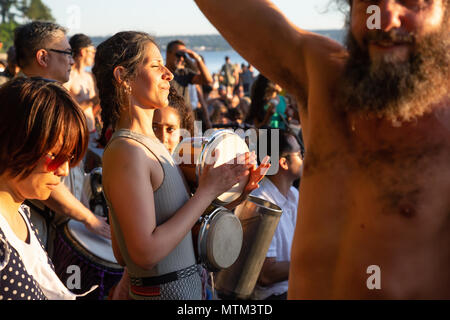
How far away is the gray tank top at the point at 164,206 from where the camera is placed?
1.92m

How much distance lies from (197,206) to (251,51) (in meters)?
A: 0.67

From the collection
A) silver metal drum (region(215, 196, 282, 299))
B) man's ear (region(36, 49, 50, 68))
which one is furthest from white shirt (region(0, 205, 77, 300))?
man's ear (region(36, 49, 50, 68))

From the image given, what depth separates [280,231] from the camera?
3334mm

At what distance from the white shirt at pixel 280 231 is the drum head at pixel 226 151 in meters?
1.02

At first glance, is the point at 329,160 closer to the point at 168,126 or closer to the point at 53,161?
the point at 53,161

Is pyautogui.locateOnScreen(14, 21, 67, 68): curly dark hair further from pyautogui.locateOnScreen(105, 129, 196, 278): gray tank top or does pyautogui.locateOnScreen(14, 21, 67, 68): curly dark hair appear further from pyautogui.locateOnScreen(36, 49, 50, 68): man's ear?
pyautogui.locateOnScreen(105, 129, 196, 278): gray tank top

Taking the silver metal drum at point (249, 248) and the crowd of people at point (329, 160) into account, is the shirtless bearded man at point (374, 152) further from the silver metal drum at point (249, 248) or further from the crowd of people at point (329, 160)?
the silver metal drum at point (249, 248)

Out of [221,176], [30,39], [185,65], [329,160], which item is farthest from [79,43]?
[329,160]

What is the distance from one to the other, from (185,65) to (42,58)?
9.58 feet

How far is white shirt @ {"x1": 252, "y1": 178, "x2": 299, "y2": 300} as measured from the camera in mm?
3217

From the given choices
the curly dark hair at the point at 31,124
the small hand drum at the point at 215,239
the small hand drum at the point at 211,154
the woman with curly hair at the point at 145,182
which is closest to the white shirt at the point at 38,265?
the curly dark hair at the point at 31,124

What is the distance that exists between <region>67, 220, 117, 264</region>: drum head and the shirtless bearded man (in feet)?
4.27

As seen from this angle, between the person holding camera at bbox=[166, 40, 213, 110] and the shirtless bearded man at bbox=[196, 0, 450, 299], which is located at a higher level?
the shirtless bearded man at bbox=[196, 0, 450, 299]
